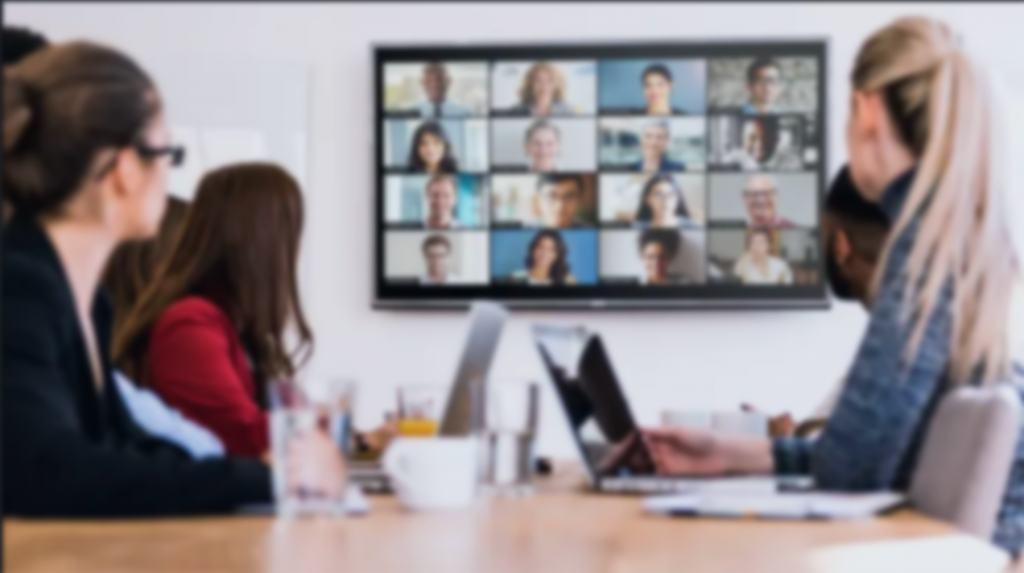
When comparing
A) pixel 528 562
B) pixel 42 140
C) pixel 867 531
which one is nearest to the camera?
pixel 528 562

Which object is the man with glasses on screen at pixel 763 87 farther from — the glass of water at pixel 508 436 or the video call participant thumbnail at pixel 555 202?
the glass of water at pixel 508 436

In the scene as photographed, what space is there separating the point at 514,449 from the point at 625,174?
111 inches

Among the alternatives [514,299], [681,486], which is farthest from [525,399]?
[514,299]

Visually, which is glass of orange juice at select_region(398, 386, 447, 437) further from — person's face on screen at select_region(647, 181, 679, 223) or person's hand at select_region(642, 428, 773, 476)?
person's face on screen at select_region(647, 181, 679, 223)

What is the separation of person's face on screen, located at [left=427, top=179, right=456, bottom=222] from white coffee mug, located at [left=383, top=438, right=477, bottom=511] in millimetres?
2999

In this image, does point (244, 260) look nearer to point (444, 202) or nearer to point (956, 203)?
point (956, 203)

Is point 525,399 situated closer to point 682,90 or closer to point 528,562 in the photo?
point 528,562

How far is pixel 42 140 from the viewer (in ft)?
4.34

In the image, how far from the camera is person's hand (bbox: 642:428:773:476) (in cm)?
197

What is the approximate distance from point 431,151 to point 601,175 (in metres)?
0.49

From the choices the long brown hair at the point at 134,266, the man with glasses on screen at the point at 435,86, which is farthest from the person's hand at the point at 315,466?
the man with glasses on screen at the point at 435,86

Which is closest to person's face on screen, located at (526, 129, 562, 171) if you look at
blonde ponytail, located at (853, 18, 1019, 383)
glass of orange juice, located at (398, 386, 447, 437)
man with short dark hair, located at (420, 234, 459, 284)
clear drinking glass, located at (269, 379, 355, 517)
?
man with short dark hair, located at (420, 234, 459, 284)

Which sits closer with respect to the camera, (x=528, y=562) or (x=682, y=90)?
(x=528, y=562)

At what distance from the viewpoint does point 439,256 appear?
4.58m
